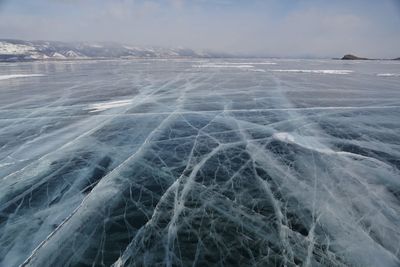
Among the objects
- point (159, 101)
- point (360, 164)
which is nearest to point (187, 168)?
point (360, 164)

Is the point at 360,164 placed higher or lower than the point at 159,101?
higher

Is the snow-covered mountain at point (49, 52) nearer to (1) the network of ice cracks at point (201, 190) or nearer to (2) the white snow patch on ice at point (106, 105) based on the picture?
(2) the white snow patch on ice at point (106, 105)

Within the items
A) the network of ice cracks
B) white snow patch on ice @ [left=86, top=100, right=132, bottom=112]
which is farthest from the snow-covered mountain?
the network of ice cracks

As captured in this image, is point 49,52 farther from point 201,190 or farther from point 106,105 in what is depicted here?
point 201,190

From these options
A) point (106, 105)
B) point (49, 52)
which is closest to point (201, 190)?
point (106, 105)

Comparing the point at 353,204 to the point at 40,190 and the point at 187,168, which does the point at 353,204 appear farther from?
the point at 40,190

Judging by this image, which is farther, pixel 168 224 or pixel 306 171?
pixel 306 171

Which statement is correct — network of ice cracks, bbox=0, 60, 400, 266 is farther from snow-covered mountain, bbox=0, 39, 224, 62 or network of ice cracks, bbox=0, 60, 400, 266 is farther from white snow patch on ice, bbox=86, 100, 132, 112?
snow-covered mountain, bbox=0, 39, 224, 62

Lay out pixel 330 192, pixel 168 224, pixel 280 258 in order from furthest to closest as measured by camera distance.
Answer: pixel 330 192 → pixel 168 224 → pixel 280 258

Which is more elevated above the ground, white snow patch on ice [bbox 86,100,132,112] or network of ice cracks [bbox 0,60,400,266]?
network of ice cracks [bbox 0,60,400,266]
